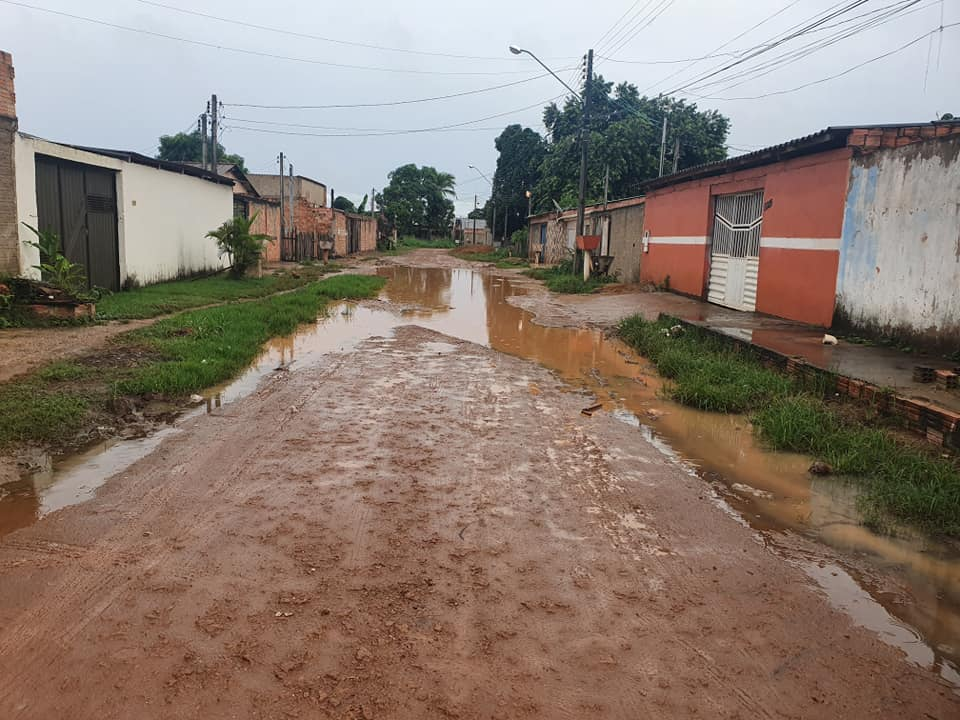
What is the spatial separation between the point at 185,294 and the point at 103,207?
2351mm

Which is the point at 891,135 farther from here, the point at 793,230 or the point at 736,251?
the point at 736,251

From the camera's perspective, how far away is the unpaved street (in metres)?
2.77

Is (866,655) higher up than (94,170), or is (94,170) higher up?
(94,170)

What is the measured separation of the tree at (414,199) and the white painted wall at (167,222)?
4987 cm

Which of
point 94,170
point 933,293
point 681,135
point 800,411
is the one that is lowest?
point 800,411

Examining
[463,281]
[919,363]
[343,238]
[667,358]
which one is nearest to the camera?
[919,363]

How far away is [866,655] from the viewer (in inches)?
125

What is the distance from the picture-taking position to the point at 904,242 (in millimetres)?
9859

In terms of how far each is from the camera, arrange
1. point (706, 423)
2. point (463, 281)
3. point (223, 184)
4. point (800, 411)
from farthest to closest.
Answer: point (463, 281) → point (223, 184) → point (706, 423) → point (800, 411)

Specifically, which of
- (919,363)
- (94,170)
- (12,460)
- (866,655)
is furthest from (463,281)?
(866,655)

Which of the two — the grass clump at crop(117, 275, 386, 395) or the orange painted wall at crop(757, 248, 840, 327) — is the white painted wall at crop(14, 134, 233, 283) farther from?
the orange painted wall at crop(757, 248, 840, 327)

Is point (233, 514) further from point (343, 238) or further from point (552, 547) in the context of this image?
point (343, 238)

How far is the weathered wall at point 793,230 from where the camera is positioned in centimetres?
1183

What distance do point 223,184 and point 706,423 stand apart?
19388mm
